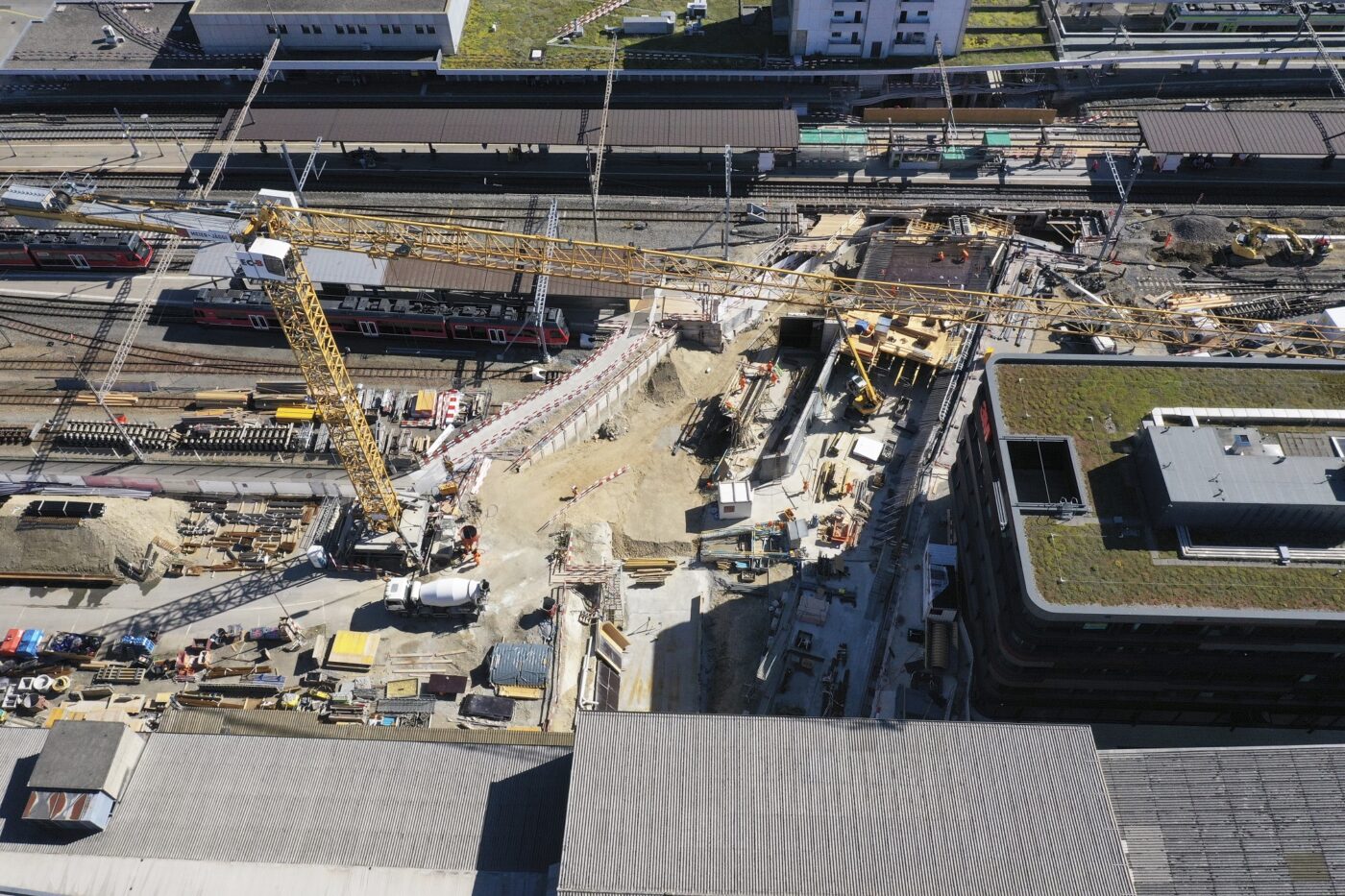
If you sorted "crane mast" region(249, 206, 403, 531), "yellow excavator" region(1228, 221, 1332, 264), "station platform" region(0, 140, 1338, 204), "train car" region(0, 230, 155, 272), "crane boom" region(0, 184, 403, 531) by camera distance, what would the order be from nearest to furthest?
"crane mast" region(249, 206, 403, 531), "crane boom" region(0, 184, 403, 531), "yellow excavator" region(1228, 221, 1332, 264), "train car" region(0, 230, 155, 272), "station platform" region(0, 140, 1338, 204)

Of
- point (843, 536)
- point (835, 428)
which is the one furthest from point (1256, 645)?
point (835, 428)

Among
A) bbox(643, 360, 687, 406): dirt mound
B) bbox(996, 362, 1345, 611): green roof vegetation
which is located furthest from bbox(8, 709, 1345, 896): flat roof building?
bbox(643, 360, 687, 406): dirt mound

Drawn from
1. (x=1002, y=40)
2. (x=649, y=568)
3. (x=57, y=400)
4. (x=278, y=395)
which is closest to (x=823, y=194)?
(x=1002, y=40)

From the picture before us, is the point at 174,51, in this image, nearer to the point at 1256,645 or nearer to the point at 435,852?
the point at 435,852

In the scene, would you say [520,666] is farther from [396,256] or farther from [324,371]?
[396,256]

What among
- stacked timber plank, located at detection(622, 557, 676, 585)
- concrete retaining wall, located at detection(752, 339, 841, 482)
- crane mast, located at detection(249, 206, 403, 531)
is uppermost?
concrete retaining wall, located at detection(752, 339, 841, 482)

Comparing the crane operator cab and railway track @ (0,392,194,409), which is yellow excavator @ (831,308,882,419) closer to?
the crane operator cab
